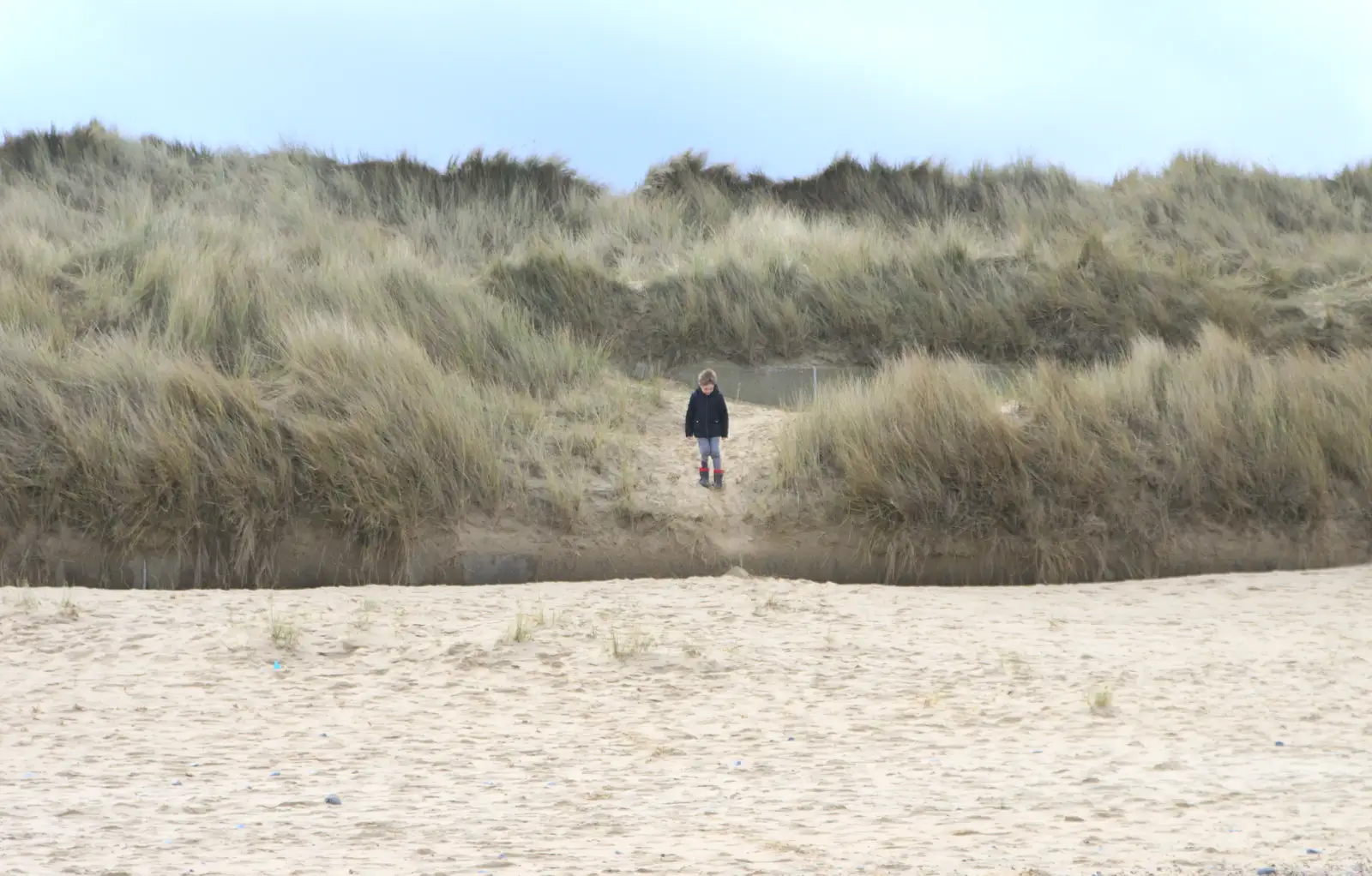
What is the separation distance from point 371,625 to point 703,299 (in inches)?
260

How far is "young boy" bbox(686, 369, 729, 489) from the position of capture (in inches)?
380

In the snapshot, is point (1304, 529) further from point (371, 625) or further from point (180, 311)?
point (180, 311)

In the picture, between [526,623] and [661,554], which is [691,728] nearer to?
[526,623]

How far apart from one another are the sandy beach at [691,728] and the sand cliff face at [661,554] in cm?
38

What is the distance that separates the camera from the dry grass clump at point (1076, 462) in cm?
948

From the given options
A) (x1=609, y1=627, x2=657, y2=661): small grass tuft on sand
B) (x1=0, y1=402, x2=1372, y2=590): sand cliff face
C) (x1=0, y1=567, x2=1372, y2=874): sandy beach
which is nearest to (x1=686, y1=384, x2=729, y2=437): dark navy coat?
(x1=0, y1=402, x2=1372, y2=590): sand cliff face

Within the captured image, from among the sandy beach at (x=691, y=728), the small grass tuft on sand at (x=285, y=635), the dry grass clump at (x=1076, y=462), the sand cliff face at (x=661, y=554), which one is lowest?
the sandy beach at (x=691, y=728)

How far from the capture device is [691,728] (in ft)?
20.0

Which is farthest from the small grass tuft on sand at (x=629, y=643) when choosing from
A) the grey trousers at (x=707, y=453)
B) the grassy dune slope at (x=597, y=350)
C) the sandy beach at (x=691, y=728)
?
the grey trousers at (x=707, y=453)

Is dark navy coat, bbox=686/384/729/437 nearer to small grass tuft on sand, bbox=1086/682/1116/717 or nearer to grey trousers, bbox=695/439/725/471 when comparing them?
grey trousers, bbox=695/439/725/471

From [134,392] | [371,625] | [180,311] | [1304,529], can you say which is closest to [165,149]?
[180,311]

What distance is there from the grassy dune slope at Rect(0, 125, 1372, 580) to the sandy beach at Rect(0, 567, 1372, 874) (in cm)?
83

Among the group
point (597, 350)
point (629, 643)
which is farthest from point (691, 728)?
point (597, 350)

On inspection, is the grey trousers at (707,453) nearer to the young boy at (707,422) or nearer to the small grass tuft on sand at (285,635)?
the young boy at (707,422)
